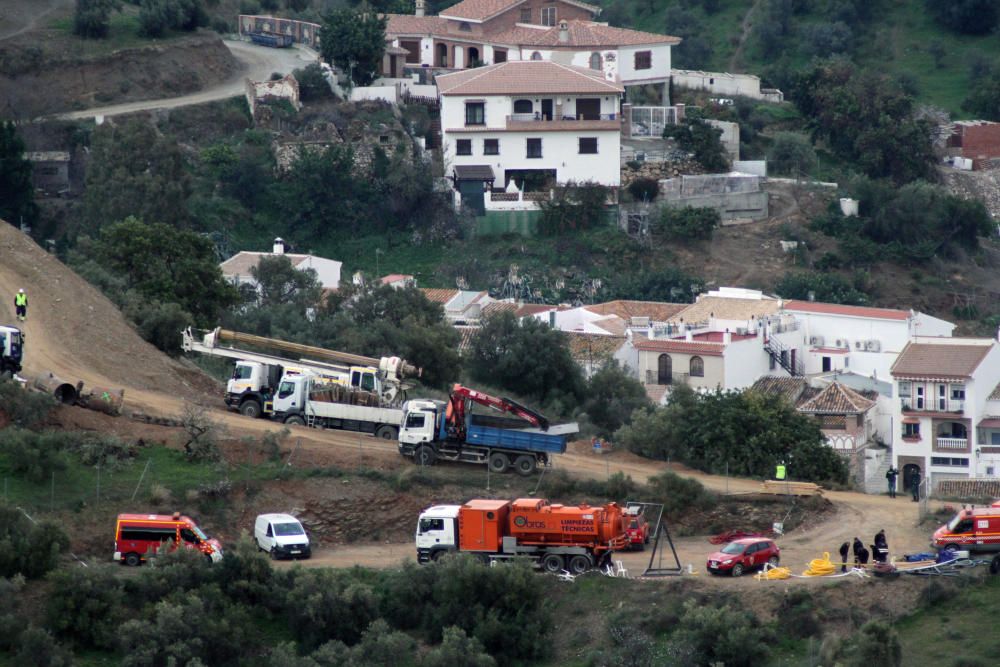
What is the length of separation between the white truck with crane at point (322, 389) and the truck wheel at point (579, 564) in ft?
28.4

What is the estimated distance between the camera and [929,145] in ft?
330

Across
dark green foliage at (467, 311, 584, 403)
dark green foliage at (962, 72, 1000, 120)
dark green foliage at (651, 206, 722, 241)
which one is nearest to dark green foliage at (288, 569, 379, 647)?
dark green foliage at (467, 311, 584, 403)

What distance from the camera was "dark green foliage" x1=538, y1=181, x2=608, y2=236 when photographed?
8944cm

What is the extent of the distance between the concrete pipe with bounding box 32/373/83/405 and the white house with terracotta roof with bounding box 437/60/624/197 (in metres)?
42.2

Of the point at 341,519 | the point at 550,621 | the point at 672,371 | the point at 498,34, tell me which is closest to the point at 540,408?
the point at 672,371

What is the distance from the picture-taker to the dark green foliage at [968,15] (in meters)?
119

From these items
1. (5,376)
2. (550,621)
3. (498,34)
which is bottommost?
(550,621)

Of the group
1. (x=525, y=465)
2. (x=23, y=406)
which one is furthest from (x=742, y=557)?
(x=23, y=406)

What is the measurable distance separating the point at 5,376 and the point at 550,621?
1533 cm

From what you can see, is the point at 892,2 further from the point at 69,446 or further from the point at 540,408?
the point at 69,446

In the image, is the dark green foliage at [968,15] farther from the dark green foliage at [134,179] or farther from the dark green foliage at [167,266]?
the dark green foliage at [167,266]

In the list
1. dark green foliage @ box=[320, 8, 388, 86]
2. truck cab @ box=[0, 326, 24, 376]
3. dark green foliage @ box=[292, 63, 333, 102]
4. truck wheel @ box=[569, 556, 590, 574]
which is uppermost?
dark green foliage @ box=[320, 8, 388, 86]

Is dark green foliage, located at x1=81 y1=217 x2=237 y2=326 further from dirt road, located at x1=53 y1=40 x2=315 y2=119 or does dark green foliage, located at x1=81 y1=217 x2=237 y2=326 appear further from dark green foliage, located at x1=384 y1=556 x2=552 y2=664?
dirt road, located at x1=53 y1=40 x2=315 y2=119

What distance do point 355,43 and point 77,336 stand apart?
42.1 metres
